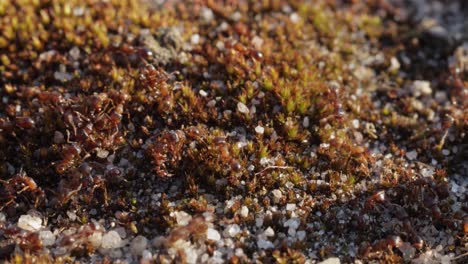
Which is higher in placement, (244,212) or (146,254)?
(244,212)

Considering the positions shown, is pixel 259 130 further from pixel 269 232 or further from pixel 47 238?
pixel 47 238

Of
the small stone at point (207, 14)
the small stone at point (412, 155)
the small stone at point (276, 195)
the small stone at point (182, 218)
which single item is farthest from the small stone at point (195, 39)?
the small stone at point (412, 155)

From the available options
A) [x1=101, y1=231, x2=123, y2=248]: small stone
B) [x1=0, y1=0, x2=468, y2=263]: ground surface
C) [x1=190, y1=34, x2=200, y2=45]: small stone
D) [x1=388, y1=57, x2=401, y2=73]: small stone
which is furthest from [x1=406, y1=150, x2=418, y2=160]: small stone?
[x1=101, y1=231, x2=123, y2=248]: small stone

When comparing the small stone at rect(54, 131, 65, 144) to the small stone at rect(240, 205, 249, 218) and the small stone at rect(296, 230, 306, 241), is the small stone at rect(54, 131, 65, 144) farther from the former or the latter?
the small stone at rect(296, 230, 306, 241)

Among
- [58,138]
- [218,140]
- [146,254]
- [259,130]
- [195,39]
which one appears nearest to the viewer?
Result: [146,254]

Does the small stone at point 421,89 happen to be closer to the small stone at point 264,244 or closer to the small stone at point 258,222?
the small stone at point 258,222

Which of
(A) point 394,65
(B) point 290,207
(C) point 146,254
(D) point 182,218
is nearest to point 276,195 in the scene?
→ (B) point 290,207
